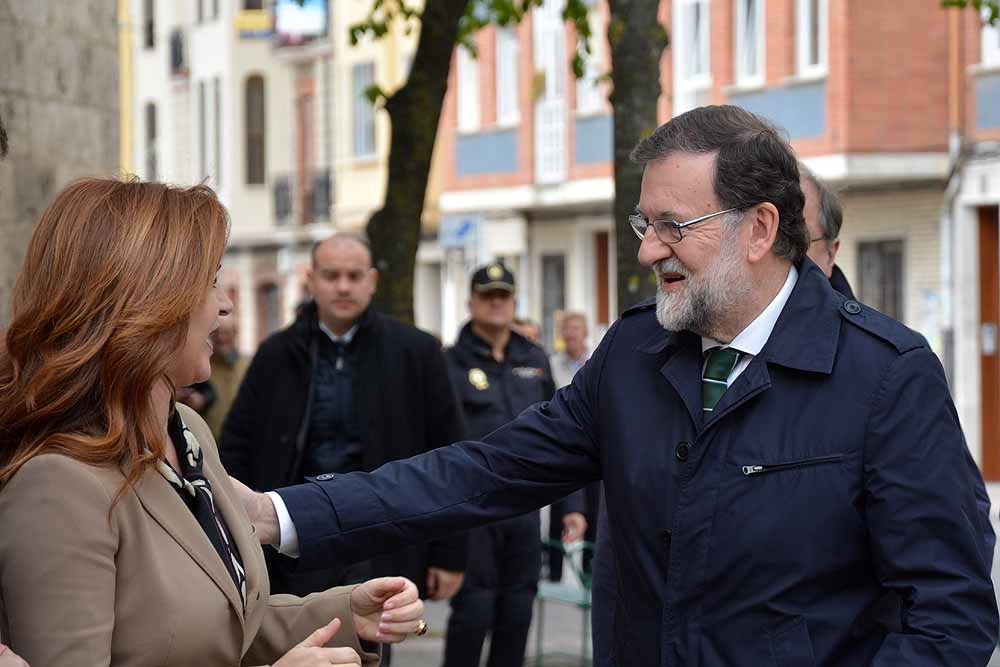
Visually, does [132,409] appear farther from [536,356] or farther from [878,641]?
[536,356]

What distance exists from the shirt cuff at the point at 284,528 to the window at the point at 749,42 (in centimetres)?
2313

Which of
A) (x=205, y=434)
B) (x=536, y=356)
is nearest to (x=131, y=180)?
(x=205, y=434)

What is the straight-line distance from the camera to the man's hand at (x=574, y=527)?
1006 centimetres

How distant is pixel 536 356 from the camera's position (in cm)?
996

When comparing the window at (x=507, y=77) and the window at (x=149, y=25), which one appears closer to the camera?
the window at (x=507, y=77)

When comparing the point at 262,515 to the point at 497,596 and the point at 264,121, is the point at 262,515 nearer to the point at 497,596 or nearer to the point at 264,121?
the point at 497,596

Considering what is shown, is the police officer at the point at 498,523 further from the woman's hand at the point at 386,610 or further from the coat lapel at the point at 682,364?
the woman's hand at the point at 386,610

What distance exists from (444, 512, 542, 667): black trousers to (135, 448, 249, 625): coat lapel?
5.30 m

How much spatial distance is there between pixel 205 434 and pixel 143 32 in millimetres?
49571

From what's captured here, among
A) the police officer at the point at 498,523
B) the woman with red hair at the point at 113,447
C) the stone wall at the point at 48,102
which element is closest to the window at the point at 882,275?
the police officer at the point at 498,523

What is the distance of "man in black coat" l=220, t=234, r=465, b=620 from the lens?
7660mm

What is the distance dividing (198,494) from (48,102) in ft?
16.7

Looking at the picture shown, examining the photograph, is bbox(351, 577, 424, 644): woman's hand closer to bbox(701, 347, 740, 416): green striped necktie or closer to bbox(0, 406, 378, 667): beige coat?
bbox(0, 406, 378, 667): beige coat

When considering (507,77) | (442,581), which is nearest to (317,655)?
(442,581)
